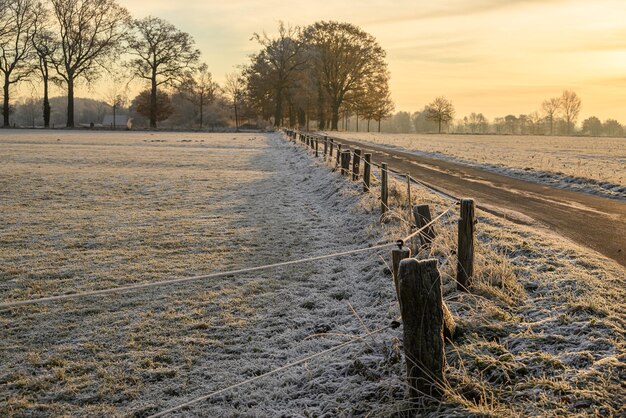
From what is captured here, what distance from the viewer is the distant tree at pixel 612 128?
16612 cm

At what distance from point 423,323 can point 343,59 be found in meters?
65.3

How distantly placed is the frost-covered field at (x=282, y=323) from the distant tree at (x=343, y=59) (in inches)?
2279

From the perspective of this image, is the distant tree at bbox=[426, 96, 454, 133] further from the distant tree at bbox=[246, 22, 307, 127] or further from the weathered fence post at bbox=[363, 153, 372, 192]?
the weathered fence post at bbox=[363, 153, 372, 192]

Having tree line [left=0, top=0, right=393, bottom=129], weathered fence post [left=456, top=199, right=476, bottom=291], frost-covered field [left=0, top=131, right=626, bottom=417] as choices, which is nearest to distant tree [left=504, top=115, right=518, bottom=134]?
tree line [left=0, top=0, right=393, bottom=129]

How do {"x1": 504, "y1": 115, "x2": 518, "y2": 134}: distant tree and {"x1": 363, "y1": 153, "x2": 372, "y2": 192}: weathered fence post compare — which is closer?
{"x1": 363, "y1": 153, "x2": 372, "y2": 192}: weathered fence post

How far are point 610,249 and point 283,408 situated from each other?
18.7 ft

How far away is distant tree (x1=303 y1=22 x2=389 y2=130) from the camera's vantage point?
2586 inches

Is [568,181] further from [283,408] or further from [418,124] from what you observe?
[418,124]

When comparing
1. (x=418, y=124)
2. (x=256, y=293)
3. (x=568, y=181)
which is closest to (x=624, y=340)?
(x=256, y=293)

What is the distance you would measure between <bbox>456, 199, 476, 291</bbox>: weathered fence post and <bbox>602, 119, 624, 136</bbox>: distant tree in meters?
186

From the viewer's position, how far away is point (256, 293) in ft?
22.6

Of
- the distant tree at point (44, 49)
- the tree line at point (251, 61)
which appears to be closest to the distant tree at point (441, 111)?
the tree line at point (251, 61)

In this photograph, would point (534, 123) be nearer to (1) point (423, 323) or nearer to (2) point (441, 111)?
(2) point (441, 111)

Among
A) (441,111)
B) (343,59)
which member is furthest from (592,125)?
(343,59)
